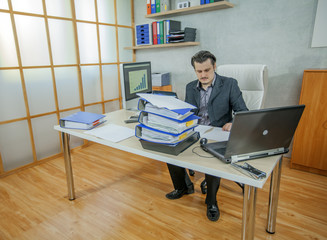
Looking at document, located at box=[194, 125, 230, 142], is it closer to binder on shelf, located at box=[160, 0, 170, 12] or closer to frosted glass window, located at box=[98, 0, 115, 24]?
binder on shelf, located at box=[160, 0, 170, 12]

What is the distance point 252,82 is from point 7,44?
255cm

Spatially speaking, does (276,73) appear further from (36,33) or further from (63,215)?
(36,33)

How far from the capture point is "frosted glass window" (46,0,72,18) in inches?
111

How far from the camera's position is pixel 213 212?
1.83 metres

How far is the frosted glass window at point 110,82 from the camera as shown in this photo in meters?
3.66

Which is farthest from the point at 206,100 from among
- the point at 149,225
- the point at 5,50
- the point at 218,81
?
the point at 5,50

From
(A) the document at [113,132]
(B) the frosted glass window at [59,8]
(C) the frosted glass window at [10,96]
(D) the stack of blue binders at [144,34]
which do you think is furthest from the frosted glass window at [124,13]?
(A) the document at [113,132]

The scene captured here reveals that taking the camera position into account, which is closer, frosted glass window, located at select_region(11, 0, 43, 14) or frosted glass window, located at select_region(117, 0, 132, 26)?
frosted glass window, located at select_region(11, 0, 43, 14)

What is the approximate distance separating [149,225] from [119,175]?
2.99 feet

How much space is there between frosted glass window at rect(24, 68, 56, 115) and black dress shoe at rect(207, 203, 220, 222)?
229cm

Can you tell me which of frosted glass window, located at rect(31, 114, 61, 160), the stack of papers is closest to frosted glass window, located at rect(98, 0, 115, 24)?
frosted glass window, located at rect(31, 114, 61, 160)

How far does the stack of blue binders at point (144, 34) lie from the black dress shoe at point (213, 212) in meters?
2.54

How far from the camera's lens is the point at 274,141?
1.19 metres

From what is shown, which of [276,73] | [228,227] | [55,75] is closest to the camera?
[228,227]
